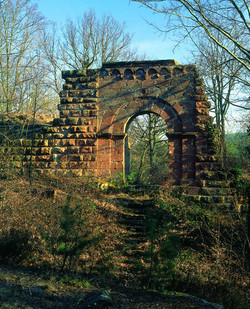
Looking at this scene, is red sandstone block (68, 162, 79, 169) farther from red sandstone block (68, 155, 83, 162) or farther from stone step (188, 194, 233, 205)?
stone step (188, 194, 233, 205)

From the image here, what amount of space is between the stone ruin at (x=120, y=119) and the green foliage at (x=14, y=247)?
404 cm

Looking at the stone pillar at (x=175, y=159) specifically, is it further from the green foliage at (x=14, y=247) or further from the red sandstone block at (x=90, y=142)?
the green foliage at (x=14, y=247)

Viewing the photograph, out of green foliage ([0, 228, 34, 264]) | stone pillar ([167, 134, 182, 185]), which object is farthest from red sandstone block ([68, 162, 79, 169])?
green foliage ([0, 228, 34, 264])

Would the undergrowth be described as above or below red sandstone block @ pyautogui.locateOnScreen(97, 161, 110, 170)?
below

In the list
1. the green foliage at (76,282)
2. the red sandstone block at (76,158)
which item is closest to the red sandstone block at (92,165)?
the red sandstone block at (76,158)

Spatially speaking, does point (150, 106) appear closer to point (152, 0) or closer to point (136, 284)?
point (152, 0)

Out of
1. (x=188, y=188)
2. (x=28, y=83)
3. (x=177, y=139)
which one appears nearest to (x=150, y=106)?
(x=177, y=139)

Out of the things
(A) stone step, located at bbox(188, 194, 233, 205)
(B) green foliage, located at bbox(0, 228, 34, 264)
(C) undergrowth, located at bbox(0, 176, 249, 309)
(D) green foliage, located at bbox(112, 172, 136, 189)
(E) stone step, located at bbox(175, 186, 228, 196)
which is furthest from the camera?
(D) green foliage, located at bbox(112, 172, 136, 189)

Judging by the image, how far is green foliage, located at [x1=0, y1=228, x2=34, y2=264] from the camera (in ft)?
16.7

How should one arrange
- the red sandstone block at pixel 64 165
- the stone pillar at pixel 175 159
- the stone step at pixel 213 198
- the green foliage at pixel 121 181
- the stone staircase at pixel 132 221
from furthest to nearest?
the red sandstone block at pixel 64 165
the green foliage at pixel 121 181
the stone pillar at pixel 175 159
the stone step at pixel 213 198
the stone staircase at pixel 132 221

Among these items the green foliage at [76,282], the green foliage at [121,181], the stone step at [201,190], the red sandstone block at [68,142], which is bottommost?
the green foliage at [76,282]

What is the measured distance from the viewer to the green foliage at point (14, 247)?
5.10 metres

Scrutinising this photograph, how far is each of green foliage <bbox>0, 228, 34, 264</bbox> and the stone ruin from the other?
4.04 metres

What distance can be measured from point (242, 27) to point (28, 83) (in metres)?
9.86
